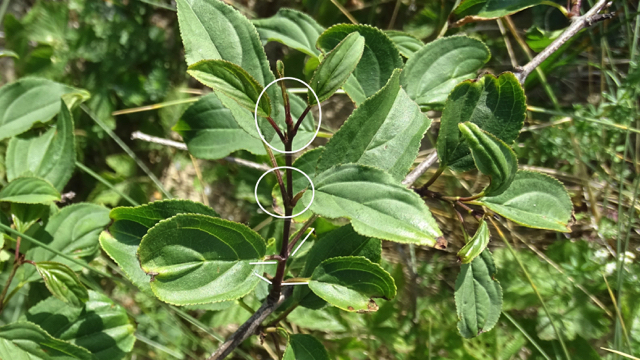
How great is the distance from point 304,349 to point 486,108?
2.09ft

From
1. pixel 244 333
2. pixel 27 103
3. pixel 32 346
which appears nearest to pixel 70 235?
pixel 32 346

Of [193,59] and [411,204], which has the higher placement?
[193,59]

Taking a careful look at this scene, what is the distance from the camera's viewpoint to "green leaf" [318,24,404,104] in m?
1.03

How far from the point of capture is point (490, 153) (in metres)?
0.78

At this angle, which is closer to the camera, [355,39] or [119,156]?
[355,39]

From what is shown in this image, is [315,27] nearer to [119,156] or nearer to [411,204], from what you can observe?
[411,204]

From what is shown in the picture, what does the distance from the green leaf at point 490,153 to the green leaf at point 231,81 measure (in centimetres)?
36

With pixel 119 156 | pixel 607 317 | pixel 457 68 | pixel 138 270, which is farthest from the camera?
pixel 119 156

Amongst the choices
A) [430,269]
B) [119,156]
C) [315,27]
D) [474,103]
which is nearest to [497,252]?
[430,269]

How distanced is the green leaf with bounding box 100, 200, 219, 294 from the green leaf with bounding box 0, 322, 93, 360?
0.40 m

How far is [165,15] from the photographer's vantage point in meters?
2.10

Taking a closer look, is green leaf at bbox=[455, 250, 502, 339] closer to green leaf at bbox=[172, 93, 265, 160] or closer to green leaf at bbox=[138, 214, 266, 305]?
green leaf at bbox=[138, 214, 266, 305]

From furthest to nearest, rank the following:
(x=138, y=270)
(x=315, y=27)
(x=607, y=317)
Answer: (x=607, y=317)
(x=315, y=27)
(x=138, y=270)

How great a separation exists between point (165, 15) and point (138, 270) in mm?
1628
